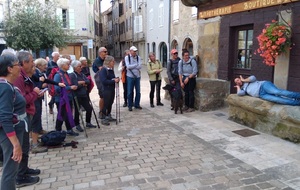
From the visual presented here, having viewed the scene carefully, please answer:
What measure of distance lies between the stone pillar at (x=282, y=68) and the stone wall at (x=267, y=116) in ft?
2.45

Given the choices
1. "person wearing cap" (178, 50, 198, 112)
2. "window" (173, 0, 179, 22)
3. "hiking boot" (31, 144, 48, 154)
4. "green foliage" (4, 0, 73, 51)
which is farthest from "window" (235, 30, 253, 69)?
"green foliage" (4, 0, 73, 51)

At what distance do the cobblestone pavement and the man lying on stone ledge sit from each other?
72cm

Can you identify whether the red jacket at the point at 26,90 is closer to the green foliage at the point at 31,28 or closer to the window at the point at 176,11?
the green foliage at the point at 31,28

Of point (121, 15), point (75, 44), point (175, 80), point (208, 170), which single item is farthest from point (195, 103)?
point (121, 15)

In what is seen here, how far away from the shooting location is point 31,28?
1972 centimetres

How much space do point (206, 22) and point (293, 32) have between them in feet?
10.9

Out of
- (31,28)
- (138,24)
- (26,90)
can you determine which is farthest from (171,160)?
(138,24)

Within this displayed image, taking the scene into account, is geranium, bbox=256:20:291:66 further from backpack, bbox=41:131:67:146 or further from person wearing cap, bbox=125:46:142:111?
backpack, bbox=41:131:67:146

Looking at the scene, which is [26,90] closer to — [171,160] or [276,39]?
[171,160]

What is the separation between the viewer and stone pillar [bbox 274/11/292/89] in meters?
5.74

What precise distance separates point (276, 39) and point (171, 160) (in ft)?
10.3

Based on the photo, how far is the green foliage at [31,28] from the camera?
64.4 feet

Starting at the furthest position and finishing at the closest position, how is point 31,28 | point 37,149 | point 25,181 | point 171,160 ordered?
point 31,28
point 37,149
point 171,160
point 25,181

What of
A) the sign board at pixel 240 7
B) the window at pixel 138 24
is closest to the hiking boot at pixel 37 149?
the sign board at pixel 240 7
